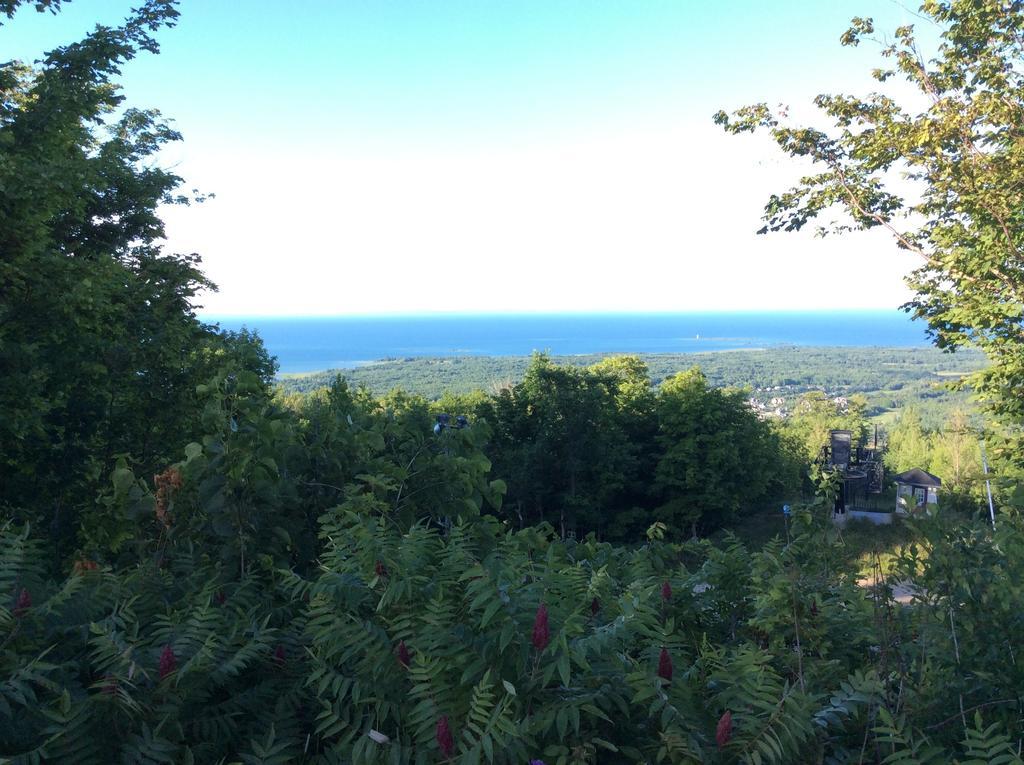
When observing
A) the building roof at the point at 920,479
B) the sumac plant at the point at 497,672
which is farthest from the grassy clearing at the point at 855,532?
the sumac plant at the point at 497,672

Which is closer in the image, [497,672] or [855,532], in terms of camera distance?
[497,672]

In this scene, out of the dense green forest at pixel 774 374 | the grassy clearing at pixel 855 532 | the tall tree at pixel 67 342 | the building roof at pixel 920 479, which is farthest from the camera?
the dense green forest at pixel 774 374

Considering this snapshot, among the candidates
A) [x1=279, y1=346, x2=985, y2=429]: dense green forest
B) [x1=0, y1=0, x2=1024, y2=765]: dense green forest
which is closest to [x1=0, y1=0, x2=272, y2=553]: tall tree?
[x1=0, y1=0, x2=1024, y2=765]: dense green forest

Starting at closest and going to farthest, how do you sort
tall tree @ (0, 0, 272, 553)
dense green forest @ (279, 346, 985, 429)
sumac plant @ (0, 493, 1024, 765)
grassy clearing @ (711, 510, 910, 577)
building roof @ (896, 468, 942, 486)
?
1. sumac plant @ (0, 493, 1024, 765)
2. tall tree @ (0, 0, 272, 553)
3. grassy clearing @ (711, 510, 910, 577)
4. building roof @ (896, 468, 942, 486)
5. dense green forest @ (279, 346, 985, 429)

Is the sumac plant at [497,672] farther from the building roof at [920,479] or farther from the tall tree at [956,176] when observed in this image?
the building roof at [920,479]

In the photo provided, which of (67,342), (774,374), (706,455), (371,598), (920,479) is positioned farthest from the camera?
(774,374)

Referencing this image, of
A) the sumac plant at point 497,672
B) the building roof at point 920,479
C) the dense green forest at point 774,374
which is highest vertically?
the sumac plant at point 497,672

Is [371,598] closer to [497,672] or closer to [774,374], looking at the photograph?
[497,672]

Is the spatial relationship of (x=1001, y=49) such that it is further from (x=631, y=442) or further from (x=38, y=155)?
(x=631, y=442)

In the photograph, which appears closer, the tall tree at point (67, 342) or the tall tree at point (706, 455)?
the tall tree at point (67, 342)

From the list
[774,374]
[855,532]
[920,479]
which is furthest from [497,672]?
[774,374]

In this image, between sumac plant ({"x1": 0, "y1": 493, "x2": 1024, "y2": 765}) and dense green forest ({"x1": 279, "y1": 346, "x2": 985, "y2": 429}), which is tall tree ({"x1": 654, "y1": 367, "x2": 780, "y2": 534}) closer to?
sumac plant ({"x1": 0, "y1": 493, "x2": 1024, "y2": 765})

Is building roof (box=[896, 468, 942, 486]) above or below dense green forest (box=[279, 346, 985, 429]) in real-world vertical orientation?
above

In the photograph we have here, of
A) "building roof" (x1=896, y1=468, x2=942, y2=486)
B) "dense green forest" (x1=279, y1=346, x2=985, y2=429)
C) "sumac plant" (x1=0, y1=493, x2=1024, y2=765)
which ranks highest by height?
"sumac plant" (x1=0, y1=493, x2=1024, y2=765)
